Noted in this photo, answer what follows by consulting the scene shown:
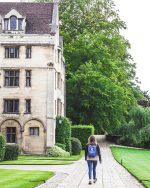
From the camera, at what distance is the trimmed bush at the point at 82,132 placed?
6206cm

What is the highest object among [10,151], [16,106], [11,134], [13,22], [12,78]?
[13,22]

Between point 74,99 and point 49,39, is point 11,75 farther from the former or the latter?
point 74,99

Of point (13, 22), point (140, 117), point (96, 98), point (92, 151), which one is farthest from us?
point (140, 117)

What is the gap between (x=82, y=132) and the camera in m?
62.8

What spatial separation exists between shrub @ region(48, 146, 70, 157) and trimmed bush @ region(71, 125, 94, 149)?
1113cm

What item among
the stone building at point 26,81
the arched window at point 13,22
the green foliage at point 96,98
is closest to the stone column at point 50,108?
the stone building at point 26,81

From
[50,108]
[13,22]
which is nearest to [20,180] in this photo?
[50,108]

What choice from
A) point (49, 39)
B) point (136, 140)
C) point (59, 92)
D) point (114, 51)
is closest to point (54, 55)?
point (49, 39)

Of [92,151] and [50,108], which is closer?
[92,151]

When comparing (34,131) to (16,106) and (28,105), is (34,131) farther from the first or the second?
(16,106)

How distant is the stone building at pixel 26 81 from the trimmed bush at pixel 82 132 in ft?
32.0

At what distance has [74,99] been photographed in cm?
6738

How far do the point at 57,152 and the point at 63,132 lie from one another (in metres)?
3.87

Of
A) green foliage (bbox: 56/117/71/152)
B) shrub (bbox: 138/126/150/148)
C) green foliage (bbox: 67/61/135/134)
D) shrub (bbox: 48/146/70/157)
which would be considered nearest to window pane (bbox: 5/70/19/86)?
green foliage (bbox: 56/117/71/152)
